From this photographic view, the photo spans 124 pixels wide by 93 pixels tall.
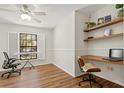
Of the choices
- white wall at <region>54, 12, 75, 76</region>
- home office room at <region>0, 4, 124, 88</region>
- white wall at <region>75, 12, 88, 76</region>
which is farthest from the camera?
white wall at <region>54, 12, 75, 76</region>

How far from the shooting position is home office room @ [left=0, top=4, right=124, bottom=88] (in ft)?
7.76

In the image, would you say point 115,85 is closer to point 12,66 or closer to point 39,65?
point 39,65

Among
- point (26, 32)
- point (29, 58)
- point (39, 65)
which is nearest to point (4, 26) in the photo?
point (26, 32)

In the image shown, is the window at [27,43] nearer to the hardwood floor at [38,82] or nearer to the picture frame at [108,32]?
the hardwood floor at [38,82]

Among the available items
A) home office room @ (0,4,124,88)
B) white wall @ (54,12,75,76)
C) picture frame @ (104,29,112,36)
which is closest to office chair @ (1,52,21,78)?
home office room @ (0,4,124,88)

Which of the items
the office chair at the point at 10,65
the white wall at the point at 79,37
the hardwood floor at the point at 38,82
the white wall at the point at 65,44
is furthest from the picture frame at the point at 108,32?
the office chair at the point at 10,65

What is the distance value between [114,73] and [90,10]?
1891 mm

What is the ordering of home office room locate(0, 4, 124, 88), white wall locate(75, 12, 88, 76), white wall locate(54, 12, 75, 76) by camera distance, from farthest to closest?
1. white wall locate(54, 12, 75, 76)
2. white wall locate(75, 12, 88, 76)
3. home office room locate(0, 4, 124, 88)

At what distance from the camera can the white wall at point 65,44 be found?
3180 mm

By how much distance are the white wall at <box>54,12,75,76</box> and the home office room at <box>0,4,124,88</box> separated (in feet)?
0.07

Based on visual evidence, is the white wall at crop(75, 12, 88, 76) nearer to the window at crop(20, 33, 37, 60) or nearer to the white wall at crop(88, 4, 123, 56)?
the white wall at crop(88, 4, 123, 56)

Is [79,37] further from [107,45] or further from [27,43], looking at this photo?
[27,43]

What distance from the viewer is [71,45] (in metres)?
3.23

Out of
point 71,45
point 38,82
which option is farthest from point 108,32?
point 38,82
